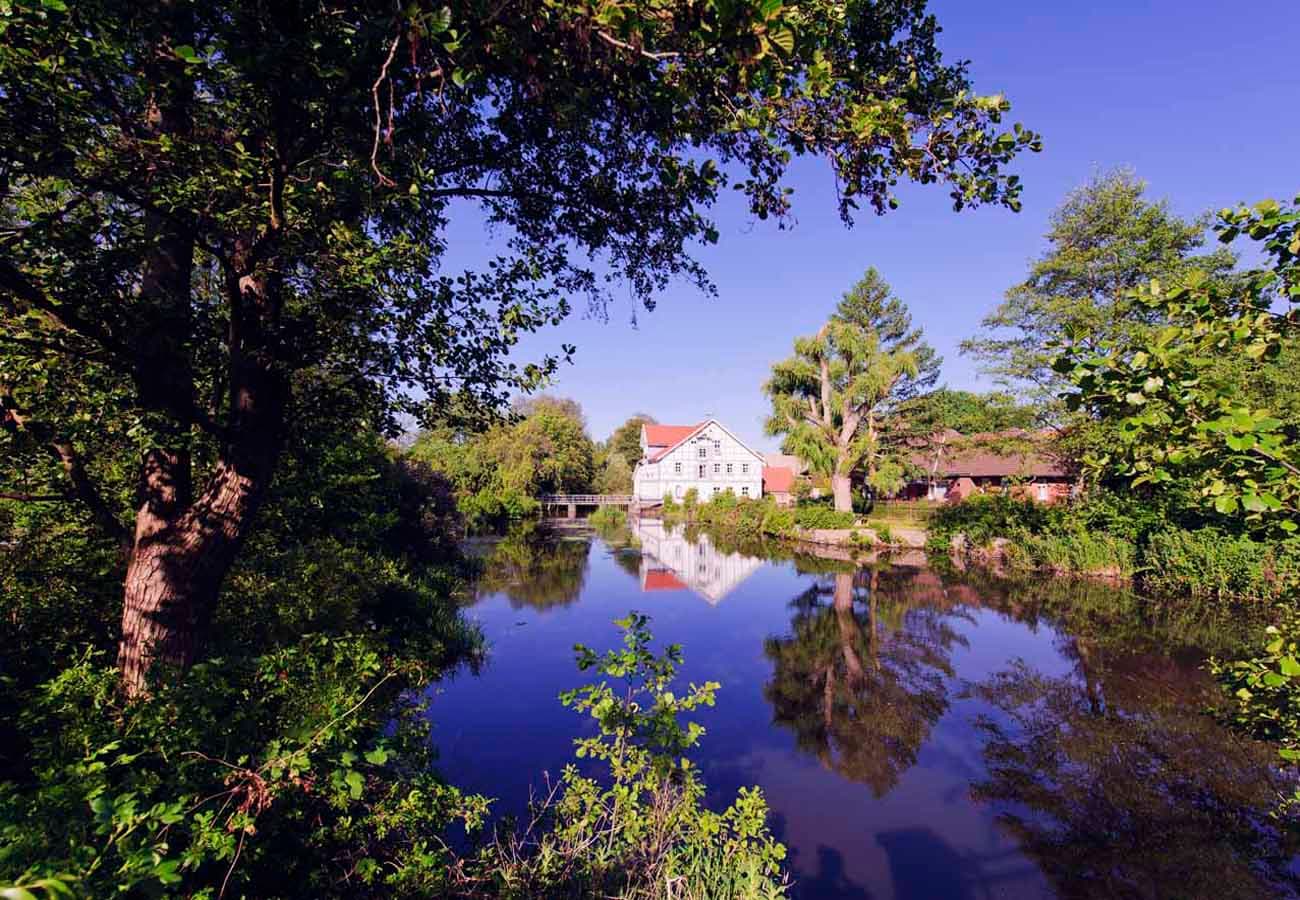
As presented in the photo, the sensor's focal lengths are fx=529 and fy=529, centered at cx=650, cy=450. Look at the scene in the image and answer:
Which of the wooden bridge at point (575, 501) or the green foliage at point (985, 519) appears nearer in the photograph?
the green foliage at point (985, 519)

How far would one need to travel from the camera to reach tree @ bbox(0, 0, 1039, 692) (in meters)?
2.45

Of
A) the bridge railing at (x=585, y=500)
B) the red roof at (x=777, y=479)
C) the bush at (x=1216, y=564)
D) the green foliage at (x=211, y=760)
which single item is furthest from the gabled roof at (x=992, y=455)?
the bridge railing at (x=585, y=500)

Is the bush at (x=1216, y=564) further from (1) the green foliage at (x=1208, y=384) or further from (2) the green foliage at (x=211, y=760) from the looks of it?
(2) the green foliage at (x=211, y=760)

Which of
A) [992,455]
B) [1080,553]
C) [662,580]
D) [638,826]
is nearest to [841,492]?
[1080,553]

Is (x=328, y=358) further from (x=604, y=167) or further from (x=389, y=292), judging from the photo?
(x=604, y=167)

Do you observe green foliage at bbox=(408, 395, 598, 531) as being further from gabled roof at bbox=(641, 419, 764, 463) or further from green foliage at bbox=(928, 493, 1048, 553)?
green foliage at bbox=(928, 493, 1048, 553)

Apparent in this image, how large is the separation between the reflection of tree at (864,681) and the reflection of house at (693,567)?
413 cm

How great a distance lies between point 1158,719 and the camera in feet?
26.6

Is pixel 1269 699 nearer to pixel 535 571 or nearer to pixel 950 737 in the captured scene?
pixel 950 737

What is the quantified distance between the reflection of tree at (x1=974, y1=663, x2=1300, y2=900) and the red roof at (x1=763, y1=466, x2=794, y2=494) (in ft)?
155

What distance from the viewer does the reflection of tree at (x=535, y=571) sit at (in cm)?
1705

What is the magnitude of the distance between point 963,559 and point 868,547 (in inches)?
189

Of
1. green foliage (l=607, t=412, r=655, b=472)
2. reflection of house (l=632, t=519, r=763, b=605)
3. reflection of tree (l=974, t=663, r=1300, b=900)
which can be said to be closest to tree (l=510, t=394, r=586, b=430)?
green foliage (l=607, t=412, r=655, b=472)

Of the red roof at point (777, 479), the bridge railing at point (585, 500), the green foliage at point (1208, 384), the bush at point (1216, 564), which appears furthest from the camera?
the red roof at point (777, 479)
